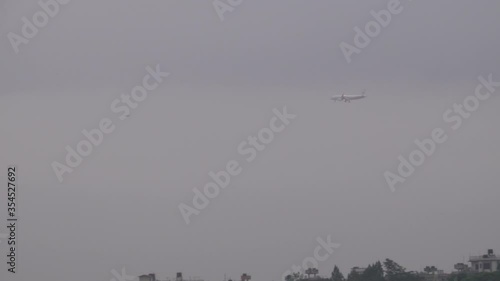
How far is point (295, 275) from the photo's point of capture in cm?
13038

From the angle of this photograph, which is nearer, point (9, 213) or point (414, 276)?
point (9, 213)

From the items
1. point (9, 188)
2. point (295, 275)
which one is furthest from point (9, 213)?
point (295, 275)

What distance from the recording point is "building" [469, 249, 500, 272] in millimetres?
126750

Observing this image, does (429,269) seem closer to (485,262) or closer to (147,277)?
(485,262)

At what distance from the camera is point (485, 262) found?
128 meters

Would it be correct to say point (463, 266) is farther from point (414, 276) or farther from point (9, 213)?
point (9, 213)

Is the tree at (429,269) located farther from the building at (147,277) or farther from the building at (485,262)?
the building at (147,277)

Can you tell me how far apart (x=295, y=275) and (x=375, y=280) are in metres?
18.1

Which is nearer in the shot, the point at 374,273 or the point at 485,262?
the point at 374,273

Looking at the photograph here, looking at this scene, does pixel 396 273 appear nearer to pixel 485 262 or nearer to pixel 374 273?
pixel 374 273

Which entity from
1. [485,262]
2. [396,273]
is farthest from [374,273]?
[485,262]

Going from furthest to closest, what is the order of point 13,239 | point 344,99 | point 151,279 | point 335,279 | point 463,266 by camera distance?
point 344,99
point 463,266
point 335,279
point 151,279
point 13,239

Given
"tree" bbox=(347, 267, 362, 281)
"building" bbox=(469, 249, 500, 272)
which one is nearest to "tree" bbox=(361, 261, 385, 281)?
"tree" bbox=(347, 267, 362, 281)

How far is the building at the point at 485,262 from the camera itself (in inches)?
4990
